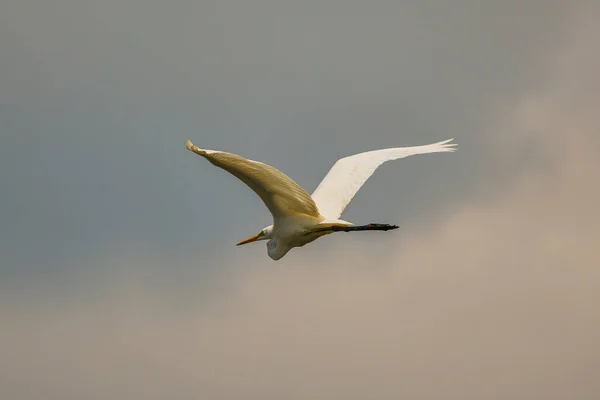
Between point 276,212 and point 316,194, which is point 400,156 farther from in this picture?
point 276,212

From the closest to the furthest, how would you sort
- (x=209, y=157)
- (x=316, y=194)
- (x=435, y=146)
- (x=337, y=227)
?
(x=209, y=157) → (x=337, y=227) → (x=316, y=194) → (x=435, y=146)

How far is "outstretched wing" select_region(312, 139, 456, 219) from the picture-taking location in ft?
110

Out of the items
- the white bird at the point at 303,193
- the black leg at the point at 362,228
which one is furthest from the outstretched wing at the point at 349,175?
the black leg at the point at 362,228

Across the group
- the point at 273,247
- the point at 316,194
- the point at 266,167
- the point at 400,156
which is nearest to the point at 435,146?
the point at 400,156

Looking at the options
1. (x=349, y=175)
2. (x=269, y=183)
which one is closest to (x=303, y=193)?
(x=269, y=183)

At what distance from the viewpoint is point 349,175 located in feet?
115

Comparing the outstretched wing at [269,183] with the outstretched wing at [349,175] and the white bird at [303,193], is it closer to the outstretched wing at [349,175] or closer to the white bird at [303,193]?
the white bird at [303,193]

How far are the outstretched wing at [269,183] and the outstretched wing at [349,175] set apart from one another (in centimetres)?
215

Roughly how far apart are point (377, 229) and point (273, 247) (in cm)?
316

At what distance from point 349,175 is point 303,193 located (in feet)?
19.0

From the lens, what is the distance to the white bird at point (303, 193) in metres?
27.5

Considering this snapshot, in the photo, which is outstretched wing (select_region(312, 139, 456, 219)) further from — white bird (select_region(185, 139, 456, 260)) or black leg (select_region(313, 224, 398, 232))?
black leg (select_region(313, 224, 398, 232))

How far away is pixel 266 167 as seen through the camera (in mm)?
27312

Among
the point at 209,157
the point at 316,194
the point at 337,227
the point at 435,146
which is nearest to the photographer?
the point at 209,157
